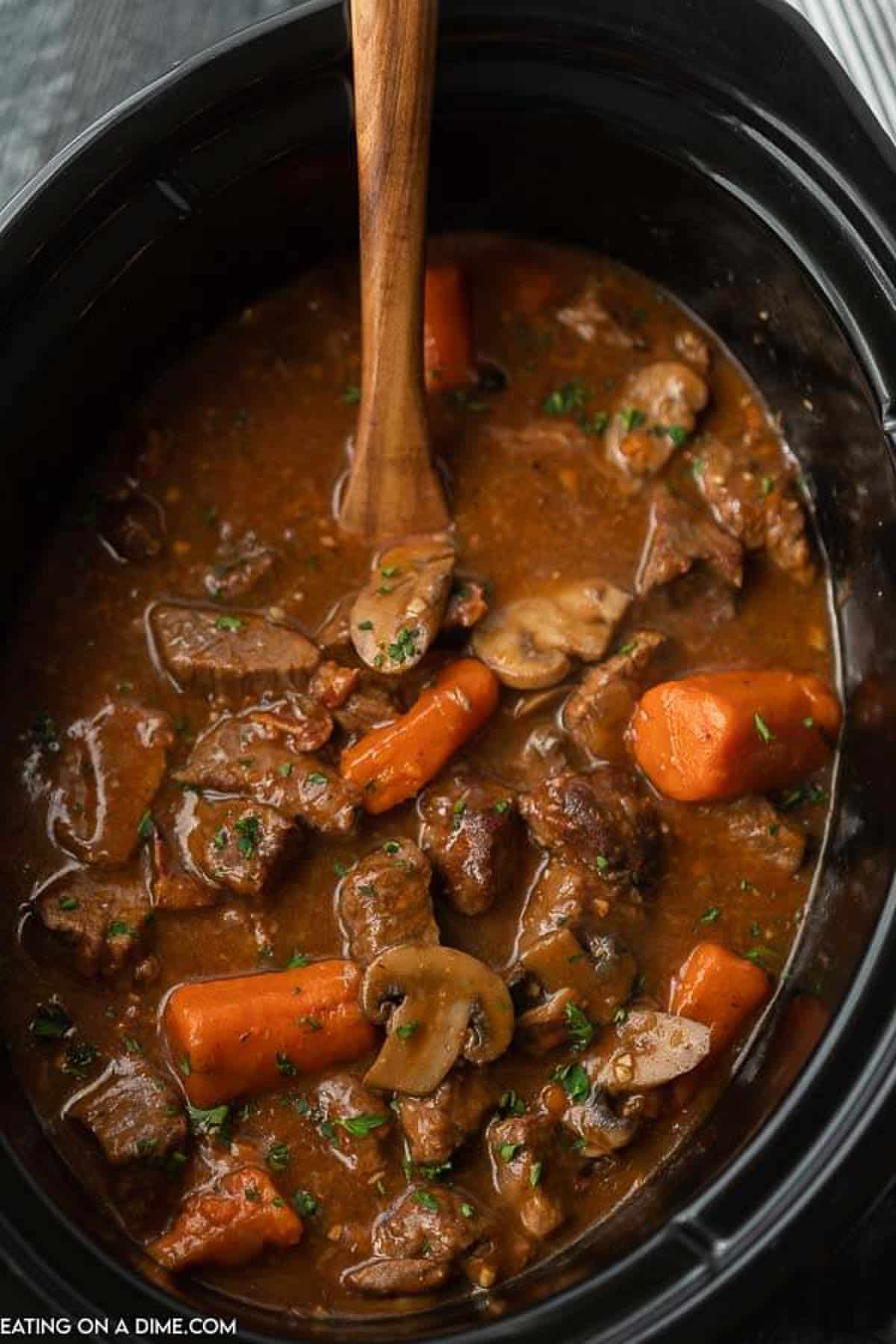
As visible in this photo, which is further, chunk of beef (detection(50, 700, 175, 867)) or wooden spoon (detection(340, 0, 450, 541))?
chunk of beef (detection(50, 700, 175, 867))

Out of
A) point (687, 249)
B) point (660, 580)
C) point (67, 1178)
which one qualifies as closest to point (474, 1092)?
point (67, 1178)

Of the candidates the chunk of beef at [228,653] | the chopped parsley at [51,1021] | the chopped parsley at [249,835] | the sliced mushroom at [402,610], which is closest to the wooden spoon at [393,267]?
the sliced mushroom at [402,610]

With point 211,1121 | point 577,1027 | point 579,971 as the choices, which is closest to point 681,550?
point 579,971

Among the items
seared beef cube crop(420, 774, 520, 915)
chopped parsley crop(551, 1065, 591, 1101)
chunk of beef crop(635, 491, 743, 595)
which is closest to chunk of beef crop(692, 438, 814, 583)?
chunk of beef crop(635, 491, 743, 595)

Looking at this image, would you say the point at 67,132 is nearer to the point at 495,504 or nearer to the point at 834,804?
the point at 495,504

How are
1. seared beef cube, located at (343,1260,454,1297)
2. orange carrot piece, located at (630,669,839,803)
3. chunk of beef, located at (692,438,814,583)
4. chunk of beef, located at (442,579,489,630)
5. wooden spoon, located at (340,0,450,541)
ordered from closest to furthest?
wooden spoon, located at (340,0,450,541) → seared beef cube, located at (343,1260,454,1297) → orange carrot piece, located at (630,669,839,803) → chunk of beef, located at (442,579,489,630) → chunk of beef, located at (692,438,814,583)

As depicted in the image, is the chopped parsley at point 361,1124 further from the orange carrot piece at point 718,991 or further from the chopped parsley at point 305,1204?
the orange carrot piece at point 718,991

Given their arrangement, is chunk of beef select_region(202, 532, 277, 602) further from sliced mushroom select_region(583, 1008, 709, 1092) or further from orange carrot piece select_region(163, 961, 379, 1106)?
sliced mushroom select_region(583, 1008, 709, 1092)
